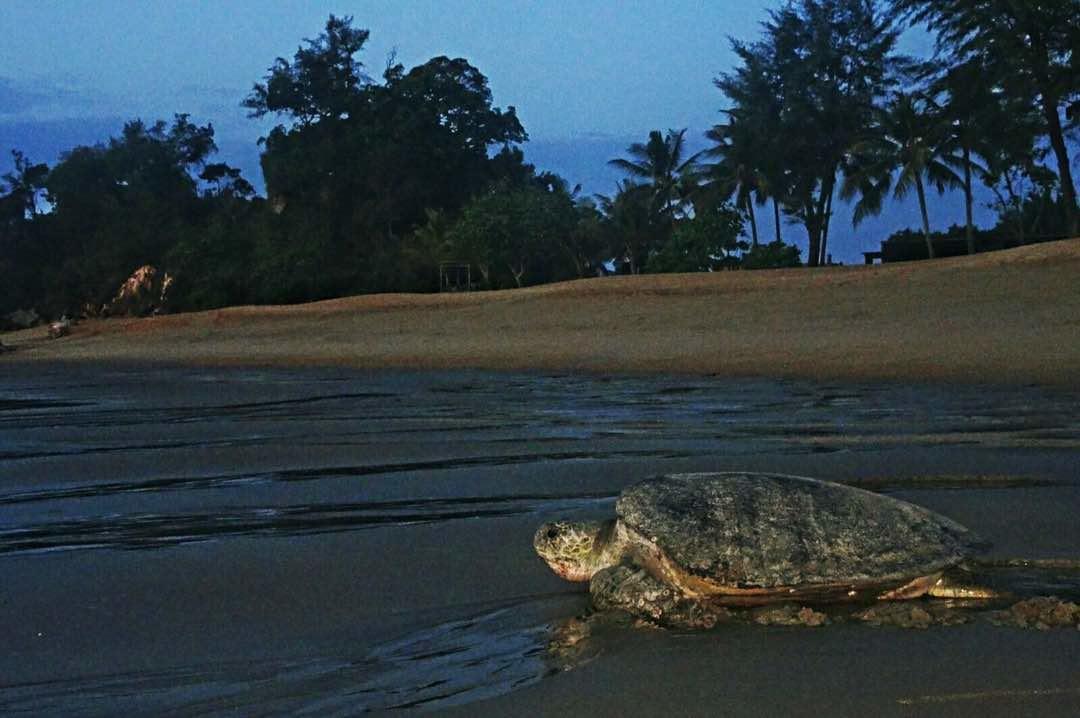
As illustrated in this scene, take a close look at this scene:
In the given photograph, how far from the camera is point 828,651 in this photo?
319cm

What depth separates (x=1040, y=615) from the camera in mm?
3352

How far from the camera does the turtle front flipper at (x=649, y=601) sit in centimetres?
354

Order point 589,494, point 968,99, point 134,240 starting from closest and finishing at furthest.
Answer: point 589,494, point 968,99, point 134,240

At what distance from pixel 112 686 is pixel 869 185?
135ft

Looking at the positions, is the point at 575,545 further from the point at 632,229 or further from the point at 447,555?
the point at 632,229

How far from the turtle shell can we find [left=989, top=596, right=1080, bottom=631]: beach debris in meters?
0.23

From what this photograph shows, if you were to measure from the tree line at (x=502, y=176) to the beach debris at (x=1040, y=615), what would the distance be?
31200mm

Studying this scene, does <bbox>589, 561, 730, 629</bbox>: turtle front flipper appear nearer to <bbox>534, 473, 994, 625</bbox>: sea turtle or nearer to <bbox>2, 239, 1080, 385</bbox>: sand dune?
<bbox>534, 473, 994, 625</bbox>: sea turtle

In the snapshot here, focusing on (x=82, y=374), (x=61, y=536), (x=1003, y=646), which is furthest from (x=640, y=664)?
(x=82, y=374)

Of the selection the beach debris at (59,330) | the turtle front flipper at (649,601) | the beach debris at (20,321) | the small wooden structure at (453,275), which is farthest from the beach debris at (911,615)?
the beach debris at (20,321)

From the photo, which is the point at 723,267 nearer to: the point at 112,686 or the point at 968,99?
the point at 968,99

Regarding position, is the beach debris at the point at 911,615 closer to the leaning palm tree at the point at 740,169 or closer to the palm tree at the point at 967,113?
the palm tree at the point at 967,113

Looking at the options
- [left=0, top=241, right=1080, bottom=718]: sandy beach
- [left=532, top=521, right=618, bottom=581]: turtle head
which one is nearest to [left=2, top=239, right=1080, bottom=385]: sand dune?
[left=0, top=241, right=1080, bottom=718]: sandy beach

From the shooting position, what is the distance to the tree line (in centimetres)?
3600
